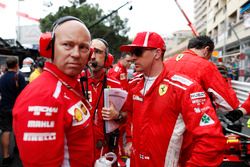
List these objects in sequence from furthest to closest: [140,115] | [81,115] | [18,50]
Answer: [18,50] < [140,115] < [81,115]

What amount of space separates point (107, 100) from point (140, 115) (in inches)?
18.3

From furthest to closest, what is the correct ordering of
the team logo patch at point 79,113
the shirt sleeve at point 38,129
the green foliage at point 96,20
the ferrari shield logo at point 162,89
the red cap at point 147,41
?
the green foliage at point 96,20 < the red cap at point 147,41 < the ferrari shield logo at point 162,89 < the team logo patch at point 79,113 < the shirt sleeve at point 38,129

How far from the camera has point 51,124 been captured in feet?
5.13

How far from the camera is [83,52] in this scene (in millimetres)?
1910

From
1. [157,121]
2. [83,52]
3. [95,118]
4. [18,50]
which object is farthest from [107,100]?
[18,50]

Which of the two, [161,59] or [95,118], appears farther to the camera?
[95,118]

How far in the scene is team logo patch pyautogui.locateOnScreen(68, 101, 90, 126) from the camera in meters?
1.71

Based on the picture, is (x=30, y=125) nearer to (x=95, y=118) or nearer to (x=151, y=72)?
(x=151, y=72)

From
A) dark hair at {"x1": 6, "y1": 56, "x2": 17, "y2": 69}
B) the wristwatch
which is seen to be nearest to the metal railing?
the wristwatch

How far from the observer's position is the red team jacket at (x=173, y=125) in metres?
2.05

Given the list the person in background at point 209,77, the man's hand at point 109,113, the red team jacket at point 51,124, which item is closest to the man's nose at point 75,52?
the red team jacket at point 51,124

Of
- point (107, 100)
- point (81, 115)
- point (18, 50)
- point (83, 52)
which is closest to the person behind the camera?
point (81, 115)

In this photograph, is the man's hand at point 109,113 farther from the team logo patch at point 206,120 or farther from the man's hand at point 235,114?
the man's hand at point 235,114

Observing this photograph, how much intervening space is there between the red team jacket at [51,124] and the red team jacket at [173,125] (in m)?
0.69
